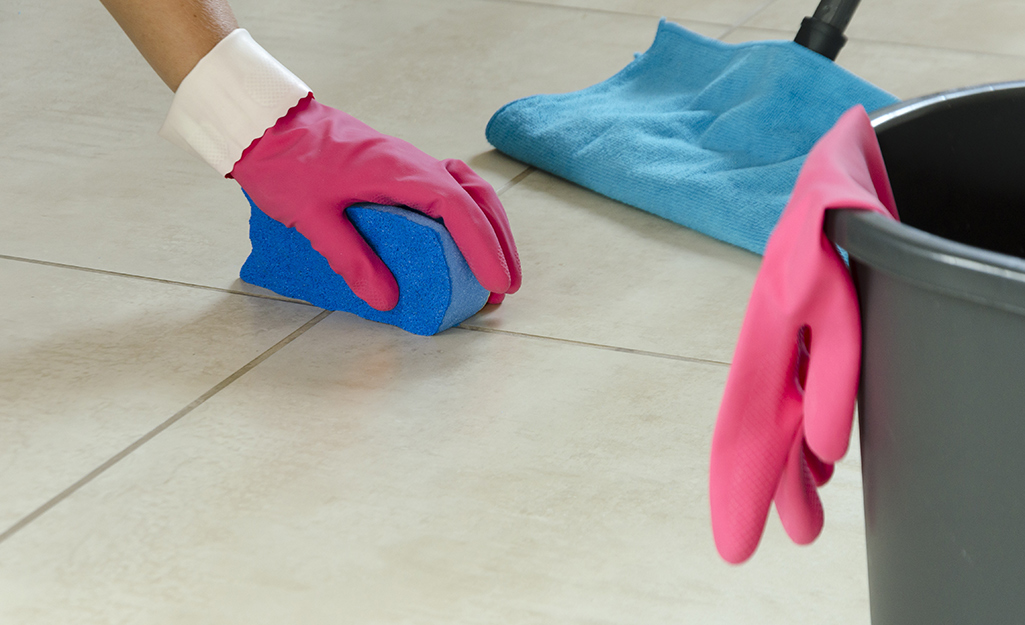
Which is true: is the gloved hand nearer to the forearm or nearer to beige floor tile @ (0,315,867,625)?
the forearm

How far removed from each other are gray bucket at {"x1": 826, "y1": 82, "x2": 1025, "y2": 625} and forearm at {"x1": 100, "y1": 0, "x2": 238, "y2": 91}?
0.81 m

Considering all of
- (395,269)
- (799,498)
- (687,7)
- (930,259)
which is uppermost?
(930,259)

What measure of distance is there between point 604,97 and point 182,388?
961mm

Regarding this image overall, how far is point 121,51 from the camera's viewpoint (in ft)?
6.97

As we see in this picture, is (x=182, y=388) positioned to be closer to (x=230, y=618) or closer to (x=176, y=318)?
(x=176, y=318)

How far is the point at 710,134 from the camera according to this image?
1565mm

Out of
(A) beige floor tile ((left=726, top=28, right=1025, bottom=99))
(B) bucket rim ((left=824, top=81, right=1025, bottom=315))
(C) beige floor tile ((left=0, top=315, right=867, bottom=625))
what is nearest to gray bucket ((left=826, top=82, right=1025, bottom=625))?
(B) bucket rim ((left=824, top=81, right=1025, bottom=315))

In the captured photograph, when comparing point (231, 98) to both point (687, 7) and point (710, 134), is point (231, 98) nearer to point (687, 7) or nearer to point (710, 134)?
point (710, 134)

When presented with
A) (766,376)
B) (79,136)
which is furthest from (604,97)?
(766,376)

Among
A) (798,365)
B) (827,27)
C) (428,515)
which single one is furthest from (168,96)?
(798,365)

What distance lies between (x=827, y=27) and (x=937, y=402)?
1.17m

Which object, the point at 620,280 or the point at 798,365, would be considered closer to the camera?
the point at 798,365

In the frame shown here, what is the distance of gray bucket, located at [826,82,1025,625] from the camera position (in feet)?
1.41

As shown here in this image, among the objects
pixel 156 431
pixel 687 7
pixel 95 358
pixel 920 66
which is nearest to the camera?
pixel 156 431
